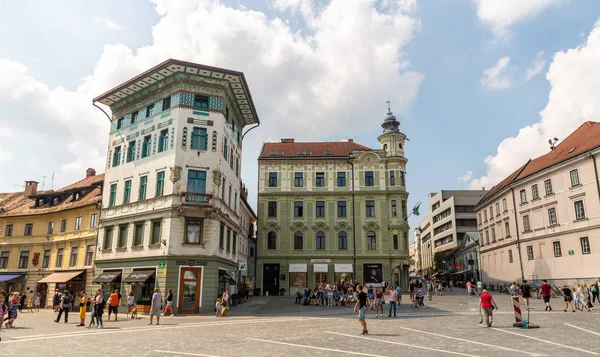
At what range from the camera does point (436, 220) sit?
104 metres

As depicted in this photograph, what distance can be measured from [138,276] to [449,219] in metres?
78.3

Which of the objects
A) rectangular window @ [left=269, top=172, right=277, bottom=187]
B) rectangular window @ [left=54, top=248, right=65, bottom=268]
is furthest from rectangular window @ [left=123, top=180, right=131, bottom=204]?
rectangular window @ [left=269, top=172, right=277, bottom=187]

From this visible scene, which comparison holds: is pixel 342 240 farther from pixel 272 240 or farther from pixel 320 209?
pixel 272 240

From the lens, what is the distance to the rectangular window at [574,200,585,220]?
37.1 m

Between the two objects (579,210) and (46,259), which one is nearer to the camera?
(579,210)

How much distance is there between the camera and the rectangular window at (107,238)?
1248 inches

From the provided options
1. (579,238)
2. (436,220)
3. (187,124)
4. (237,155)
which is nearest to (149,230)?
(187,124)

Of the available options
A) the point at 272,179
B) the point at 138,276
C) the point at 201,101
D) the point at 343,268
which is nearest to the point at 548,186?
the point at 343,268

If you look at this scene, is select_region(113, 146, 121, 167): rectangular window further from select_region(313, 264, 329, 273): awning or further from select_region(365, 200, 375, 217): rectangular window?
select_region(365, 200, 375, 217): rectangular window

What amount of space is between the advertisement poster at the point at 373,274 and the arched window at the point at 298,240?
839 cm

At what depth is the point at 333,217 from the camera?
5141 centimetres

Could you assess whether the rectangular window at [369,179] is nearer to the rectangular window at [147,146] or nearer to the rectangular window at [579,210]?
the rectangular window at [579,210]

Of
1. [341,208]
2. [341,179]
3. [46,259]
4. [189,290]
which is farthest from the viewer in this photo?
[341,179]

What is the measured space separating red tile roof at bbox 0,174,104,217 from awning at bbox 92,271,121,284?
8.27 metres
